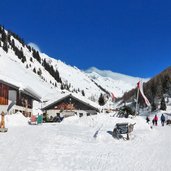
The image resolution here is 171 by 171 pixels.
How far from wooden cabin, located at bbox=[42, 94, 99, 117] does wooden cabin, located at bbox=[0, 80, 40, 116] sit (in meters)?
6.28

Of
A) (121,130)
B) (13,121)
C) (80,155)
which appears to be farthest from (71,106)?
(80,155)

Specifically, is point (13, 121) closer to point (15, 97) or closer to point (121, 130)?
point (121, 130)

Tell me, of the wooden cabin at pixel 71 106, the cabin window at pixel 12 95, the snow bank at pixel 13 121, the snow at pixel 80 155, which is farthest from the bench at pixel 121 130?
the wooden cabin at pixel 71 106

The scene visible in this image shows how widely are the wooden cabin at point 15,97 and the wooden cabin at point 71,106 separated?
628 centimetres

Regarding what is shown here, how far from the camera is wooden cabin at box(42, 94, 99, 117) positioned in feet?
219

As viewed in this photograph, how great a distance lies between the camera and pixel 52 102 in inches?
2660

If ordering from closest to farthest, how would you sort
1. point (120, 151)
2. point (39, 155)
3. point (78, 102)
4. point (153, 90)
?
point (39, 155)
point (120, 151)
point (78, 102)
point (153, 90)

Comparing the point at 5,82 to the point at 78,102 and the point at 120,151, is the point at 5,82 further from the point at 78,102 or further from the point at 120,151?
the point at 120,151

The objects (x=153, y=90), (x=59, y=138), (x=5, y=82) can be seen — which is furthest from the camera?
(x=153, y=90)

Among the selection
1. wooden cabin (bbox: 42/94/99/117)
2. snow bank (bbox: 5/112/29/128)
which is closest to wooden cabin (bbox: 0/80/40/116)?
wooden cabin (bbox: 42/94/99/117)

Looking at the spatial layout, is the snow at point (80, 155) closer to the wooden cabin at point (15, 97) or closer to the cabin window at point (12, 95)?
the wooden cabin at point (15, 97)

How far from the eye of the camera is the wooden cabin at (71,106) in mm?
66812

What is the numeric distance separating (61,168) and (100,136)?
34.1 ft

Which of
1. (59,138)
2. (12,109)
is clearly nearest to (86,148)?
(59,138)
